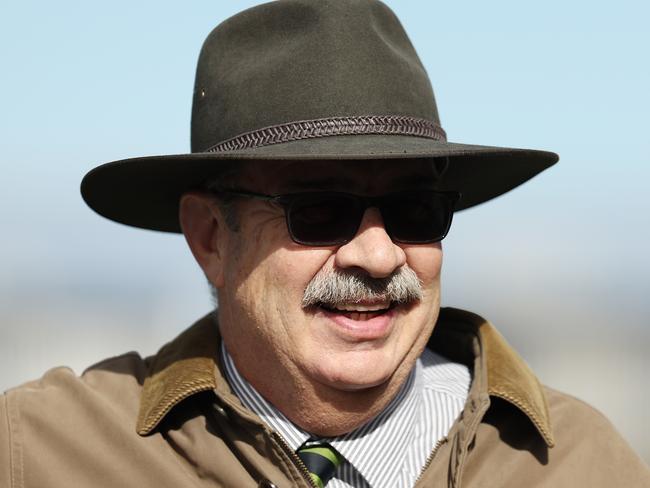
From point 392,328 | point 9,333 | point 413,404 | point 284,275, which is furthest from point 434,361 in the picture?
point 9,333

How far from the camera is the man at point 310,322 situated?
12.6 feet

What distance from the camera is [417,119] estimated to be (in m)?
3.98

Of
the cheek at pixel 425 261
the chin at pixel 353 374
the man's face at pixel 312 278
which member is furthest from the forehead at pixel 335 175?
the chin at pixel 353 374

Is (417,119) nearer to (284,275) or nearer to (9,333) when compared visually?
(284,275)

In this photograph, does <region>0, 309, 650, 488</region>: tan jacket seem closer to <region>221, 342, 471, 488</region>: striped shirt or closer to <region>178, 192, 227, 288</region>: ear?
<region>221, 342, 471, 488</region>: striped shirt

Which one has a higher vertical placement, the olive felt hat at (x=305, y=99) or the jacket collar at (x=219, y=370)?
the olive felt hat at (x=305, y=99)

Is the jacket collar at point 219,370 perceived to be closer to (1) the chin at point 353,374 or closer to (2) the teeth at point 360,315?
(1) the chin at point 353,374

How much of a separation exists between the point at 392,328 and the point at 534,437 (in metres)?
0.69

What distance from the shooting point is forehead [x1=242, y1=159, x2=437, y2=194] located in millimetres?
3879

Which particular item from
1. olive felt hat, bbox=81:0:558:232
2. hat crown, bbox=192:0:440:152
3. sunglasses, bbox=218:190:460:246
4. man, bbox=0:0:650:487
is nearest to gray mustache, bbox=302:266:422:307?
man, bbox=0:0:650:487

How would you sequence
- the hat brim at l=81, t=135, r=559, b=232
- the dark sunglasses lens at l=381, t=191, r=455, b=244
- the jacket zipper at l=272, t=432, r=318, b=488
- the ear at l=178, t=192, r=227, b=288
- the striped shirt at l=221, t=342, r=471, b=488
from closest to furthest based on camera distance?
the hat brim at l=81, t=135, r=559, b=232 < the jacket zipper at l=272, t=432, r=318, b=488 < the dark sunglasses lens at l=381, t=191, r=455, b=244 < the striped shirt at l=221, t=342, r=471, b=488 < the ear at l=178, t=192, r=227, b=288

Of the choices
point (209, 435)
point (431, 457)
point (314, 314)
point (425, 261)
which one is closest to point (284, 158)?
point (314, 314)

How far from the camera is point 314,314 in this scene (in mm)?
3879

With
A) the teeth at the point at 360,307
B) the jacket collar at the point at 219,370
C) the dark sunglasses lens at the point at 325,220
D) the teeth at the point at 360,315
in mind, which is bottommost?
the jacket collar at the point at 219,370
